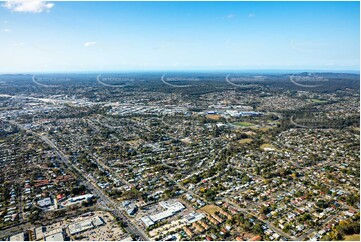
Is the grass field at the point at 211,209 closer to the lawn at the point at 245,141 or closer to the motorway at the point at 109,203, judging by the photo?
the motorway at the point at 109,203

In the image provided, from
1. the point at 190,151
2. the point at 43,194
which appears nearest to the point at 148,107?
the point at 190,151

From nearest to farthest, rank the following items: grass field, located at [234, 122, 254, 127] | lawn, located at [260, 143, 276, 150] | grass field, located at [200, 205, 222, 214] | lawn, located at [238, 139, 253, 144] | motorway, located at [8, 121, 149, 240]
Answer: motorway, located at [8, 121, 149, 240] → grass field, located at [200, 205, 222, 214] → lawn, located at [260, 143, 276, 150] → lawn, located at [238, 139, 253, 144] → grass field, located at [234, 122, 254, 127]

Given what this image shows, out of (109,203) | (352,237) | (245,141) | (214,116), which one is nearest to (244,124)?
(214,116)

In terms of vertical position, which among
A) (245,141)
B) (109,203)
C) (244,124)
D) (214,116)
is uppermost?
(214,116)

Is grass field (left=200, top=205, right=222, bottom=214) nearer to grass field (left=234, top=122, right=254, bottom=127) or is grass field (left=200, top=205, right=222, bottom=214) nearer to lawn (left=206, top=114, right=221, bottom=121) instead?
grass field (left=234, top=122, right=254, bottom=127)

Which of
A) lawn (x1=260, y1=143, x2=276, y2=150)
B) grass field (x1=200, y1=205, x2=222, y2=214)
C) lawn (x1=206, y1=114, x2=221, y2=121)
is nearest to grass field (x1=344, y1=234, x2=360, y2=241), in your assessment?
grass field (x1=200, y1=205, x2=222, y2=214)

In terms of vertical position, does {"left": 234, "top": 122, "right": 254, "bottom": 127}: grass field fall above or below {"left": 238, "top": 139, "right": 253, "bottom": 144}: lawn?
above

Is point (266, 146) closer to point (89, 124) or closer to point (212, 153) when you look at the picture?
point (212, 153)

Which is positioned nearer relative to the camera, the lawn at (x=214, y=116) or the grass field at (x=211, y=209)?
the grass field at (x=211, y=209)

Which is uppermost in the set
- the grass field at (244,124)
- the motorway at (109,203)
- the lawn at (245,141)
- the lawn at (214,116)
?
the lawn at (214,116)

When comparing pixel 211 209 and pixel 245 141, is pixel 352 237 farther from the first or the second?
pixel 245 141

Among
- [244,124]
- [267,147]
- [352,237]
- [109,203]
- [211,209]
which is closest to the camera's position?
[352,237]

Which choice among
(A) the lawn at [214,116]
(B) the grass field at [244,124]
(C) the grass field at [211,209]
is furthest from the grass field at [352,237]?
(A) the lawn at [214,116]
